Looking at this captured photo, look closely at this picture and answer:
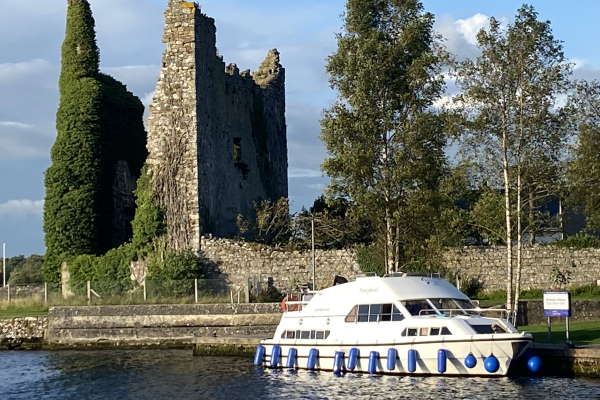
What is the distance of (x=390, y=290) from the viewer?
30.7m

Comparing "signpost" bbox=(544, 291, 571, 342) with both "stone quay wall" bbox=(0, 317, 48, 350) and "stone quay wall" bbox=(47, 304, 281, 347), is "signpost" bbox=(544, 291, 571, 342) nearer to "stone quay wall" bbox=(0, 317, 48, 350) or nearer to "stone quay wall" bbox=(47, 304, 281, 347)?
"stone quay wall" bbox=(47, 304, 281, 347)

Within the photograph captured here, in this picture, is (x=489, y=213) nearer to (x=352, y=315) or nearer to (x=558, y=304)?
(x=558, y=304)

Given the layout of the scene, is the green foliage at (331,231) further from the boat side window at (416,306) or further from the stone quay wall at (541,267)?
the boat side window at (416,306)

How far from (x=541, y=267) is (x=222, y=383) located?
2128 cm

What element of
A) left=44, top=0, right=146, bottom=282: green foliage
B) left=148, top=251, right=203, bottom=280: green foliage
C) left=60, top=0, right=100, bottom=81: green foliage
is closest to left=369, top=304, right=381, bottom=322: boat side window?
left=148, top=251, right=203, bottom=280: green foliage

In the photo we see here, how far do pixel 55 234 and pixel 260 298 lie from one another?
12.0 meters

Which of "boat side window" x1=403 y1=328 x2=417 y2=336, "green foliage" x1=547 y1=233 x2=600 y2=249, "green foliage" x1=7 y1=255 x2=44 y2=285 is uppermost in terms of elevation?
"green foliage" x1=547 y1=233 x2=600 y2=249

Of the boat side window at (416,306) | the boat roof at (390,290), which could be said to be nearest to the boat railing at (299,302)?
the boat roof at (390,290)

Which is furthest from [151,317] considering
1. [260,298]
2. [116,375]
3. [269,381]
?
[269,381]

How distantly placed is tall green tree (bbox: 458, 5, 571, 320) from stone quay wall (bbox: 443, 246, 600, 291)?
9953 mm

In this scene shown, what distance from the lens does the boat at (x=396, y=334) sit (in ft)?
93.4

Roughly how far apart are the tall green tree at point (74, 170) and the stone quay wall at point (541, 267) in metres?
18.0

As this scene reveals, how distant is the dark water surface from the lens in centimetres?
2670

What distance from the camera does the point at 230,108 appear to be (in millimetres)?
56469
